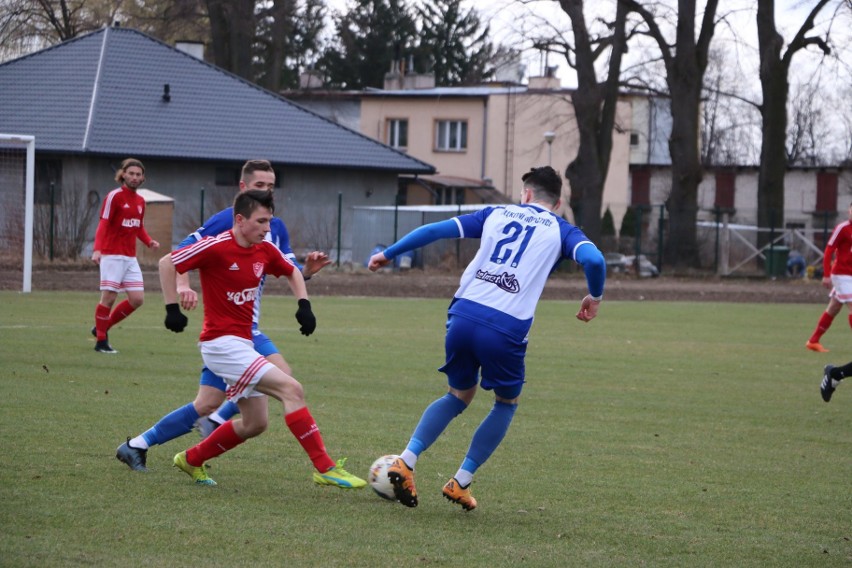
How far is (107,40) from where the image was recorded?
39.8 m

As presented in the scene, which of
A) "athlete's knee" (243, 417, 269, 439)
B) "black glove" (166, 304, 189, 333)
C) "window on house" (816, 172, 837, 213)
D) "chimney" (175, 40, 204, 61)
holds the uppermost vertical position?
"chimney" (175, 40, 204, 61)

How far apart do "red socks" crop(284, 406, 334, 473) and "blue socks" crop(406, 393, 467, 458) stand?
0.50m

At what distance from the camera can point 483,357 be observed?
6379 mm

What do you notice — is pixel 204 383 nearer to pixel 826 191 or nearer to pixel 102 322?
pixel 102 322

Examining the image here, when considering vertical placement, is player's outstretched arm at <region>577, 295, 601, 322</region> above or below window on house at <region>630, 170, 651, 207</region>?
below

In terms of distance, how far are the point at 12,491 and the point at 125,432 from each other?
6.72 feet

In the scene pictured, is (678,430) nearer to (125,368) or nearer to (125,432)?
(125,432)

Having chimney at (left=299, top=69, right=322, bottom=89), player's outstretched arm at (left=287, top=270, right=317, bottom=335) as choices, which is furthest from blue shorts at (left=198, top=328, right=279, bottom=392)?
chimney at (left=299, top=69, right=322, bottom=89)

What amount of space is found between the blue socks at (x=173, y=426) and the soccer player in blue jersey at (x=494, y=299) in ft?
A: 4.55

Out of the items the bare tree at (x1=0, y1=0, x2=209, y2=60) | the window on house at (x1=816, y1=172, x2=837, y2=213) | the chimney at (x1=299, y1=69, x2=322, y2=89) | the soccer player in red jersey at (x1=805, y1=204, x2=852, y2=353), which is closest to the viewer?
the soccer player in red jersey at (x1=805, y1=204, x2=852, y2=353)

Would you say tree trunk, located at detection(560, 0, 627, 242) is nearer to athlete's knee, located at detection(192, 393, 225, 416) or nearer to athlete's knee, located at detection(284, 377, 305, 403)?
athlete's knee, located at detection(192, 393, 225, 416)

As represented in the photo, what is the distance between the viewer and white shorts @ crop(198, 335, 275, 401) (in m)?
6.46

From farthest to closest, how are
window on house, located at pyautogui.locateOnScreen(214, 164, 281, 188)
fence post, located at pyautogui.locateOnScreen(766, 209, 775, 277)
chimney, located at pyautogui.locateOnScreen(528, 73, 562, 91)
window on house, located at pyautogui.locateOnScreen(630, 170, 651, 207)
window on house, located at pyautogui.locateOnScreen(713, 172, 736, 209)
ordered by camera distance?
window on house, located at pyautogui.locateOnScreen(630, 170, 651, 207) < window on house, located at pyautogui.locateOnScreen(713, 172, 736, 209) < chimney, located at pyautogui.locateOnScreen(528, 73, 562, 91) < window on house, located at pyautogui.locateOnScreen(214, 164, 281, 188) < fence post, located at pyautogui.locateOnScreen(766, 209, 775, 277)

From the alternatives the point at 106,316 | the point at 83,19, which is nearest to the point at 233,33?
the point at 83,19
